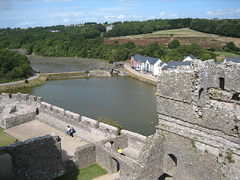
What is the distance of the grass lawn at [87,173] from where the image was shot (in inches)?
342

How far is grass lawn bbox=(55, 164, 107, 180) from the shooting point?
8.70 m

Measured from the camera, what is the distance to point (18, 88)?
31656 mm

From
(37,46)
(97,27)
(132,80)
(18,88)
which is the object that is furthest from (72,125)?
(97,27)

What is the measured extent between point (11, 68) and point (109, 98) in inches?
692

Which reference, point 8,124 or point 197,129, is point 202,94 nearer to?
point 197,129

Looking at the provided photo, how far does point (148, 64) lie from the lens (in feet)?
132

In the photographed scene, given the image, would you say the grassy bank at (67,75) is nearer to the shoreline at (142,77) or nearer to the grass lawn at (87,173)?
the shoreline at (142,77)

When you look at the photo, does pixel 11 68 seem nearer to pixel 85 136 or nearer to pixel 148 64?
pixel 148 64

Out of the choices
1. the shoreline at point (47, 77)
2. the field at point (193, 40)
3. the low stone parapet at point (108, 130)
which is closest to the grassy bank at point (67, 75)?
the shoreline at point (47, 77)

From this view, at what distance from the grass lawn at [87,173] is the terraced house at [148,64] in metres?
29.0

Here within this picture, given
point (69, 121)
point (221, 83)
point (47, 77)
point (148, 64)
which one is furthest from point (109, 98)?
point (221, 83)

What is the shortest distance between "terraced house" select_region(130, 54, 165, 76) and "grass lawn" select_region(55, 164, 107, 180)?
2902cm

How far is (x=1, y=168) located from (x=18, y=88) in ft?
80.4

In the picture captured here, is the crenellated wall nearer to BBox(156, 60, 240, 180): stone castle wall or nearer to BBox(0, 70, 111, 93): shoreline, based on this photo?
BBox(156, 60, 240, 180): stone castle wall
